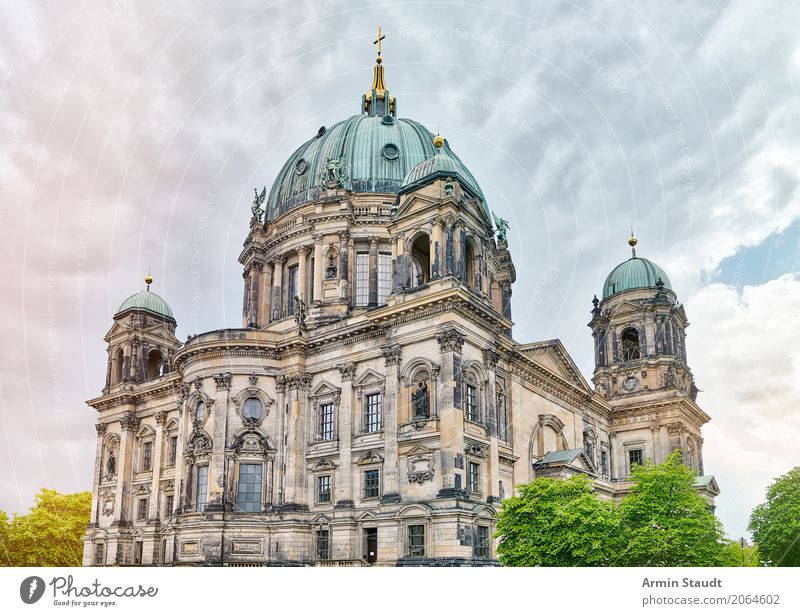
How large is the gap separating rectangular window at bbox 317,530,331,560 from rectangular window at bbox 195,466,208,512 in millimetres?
7628

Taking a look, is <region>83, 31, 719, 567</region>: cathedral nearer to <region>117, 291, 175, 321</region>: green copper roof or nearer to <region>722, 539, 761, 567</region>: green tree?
<region>117, 291, 175, 321</region>: green copper roof

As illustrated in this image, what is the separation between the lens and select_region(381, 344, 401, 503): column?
41844mm

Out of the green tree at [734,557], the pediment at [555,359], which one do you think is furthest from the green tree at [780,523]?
the pediment at [555,359]

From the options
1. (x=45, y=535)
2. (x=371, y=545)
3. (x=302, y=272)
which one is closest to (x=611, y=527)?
(x=371, y=545)

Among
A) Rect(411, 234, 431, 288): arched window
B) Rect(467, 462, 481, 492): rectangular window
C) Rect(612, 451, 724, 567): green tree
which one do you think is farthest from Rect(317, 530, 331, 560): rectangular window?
Rect(411, 234, 431, 288): arched window

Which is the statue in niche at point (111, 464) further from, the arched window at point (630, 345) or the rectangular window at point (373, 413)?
the arched window at point (630, 345)

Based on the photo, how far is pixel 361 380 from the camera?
45812 mm

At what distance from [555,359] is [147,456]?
109 ft

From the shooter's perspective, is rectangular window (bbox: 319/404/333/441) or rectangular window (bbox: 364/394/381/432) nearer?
rectangular window (bbox: 364/394/381/432)

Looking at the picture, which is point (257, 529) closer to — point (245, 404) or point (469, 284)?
point (245, 404)

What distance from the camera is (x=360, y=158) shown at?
5881 centimetres

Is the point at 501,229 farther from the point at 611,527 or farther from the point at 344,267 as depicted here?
the point at 611,527

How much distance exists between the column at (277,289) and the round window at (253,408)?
9715 mm

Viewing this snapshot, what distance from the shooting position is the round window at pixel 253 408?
48344mm
